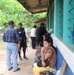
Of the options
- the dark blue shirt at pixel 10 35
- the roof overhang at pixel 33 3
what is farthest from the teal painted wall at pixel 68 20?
the roof overhang at pixel 33 3

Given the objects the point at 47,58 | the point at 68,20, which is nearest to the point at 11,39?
the point at 47,58

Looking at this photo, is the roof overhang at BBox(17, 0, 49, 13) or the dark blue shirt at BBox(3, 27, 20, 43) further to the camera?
the roof overhang at BBox(17, 0, 49, 13)

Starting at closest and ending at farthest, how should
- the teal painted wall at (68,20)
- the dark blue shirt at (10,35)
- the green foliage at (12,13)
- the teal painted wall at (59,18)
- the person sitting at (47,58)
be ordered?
the teal painted wall at (68,20), the person sitting at (47,58), the teal painted wall at (59,18), the dark blue shirt at (10,35), the green foliage at (12,13)

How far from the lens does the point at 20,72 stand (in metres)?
8.30

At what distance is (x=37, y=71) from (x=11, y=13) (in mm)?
27597

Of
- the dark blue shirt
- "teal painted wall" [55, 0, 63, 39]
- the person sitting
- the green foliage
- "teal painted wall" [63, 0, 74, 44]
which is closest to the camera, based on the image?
"teal painted wall" [63, 0, 74, 44]

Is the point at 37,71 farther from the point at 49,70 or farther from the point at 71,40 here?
the point at 71,40

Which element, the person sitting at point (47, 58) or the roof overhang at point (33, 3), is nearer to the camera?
the person sitting at point (47, 58)

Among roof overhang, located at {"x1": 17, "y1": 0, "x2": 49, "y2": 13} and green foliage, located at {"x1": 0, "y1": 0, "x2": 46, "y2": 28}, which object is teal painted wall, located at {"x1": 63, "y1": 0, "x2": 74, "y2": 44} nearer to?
roof overhang, located at {"x1": 17, "y1": 0, "x2": 49, "y2": 13}

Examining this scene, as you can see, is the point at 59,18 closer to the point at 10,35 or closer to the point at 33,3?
the point at 10,35

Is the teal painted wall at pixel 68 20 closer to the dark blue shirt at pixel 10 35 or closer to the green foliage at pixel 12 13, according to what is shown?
the dark blue shirt at pixel 10 35

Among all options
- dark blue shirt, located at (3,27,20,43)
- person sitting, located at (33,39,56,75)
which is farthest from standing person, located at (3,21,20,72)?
person sitting, located at (33,39,56,75)

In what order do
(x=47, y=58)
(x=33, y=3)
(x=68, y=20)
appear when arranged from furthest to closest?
(x=33, y=3) → (x=47, y=58) → (x=68, y=20)

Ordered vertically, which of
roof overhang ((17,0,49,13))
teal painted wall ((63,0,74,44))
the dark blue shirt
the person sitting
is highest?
roof overhang ((17,0,49,13))
